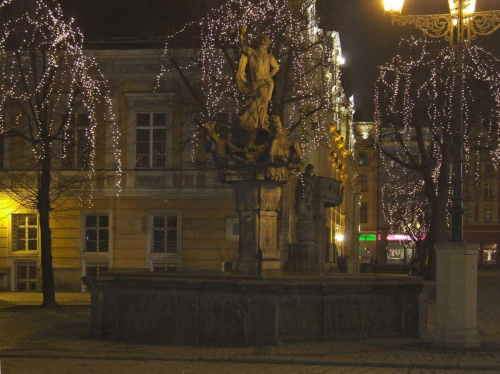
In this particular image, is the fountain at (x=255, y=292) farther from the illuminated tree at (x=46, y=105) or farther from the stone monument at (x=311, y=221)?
the illuminated tree at (x=46, y=105)

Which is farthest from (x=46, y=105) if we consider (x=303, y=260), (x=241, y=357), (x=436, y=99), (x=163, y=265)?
(x=436, y=99)

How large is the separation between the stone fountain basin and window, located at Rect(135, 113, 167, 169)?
16.4m

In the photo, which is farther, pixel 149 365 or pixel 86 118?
pixel 86 118

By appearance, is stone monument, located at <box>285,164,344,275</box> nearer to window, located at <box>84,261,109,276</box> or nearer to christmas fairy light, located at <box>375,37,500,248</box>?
christmas fairy light, located at <box>375,37,500,248</box>

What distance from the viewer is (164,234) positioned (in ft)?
107

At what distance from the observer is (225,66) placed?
28969 mm

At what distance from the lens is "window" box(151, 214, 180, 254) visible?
32594mm

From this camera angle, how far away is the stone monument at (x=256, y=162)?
664 inches

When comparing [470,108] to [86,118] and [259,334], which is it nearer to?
[86,118]

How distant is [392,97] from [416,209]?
28322 millimetres

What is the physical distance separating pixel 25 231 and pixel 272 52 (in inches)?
482

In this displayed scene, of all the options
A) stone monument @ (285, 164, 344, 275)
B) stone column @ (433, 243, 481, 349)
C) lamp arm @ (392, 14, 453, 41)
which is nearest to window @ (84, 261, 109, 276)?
stone monument @ (285, 164, 344, 275)

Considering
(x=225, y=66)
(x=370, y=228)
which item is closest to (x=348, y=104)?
(x=225, y=66)

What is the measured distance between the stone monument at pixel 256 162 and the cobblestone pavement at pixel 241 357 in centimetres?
265
